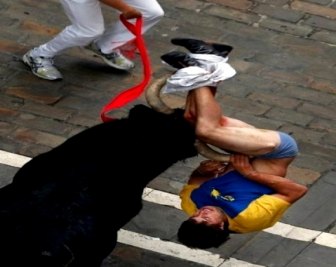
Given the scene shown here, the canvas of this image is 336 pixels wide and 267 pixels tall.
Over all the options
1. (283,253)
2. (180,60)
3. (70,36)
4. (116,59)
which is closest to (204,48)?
(180,60)

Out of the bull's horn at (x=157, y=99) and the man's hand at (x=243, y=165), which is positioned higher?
the bull's horn at (x=157, y=99)

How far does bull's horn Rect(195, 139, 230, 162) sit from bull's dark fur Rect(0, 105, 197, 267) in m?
0.07

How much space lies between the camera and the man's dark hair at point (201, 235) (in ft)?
24.6

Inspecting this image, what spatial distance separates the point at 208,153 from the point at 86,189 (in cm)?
86

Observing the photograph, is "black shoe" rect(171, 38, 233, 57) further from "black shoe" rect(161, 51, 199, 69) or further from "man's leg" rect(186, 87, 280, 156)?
"man's leg" rect(186, 87, 280, 156)

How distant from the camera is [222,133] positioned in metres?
7.59

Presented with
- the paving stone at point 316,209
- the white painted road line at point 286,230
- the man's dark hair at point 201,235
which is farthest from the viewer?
the paving stone at point 316,209

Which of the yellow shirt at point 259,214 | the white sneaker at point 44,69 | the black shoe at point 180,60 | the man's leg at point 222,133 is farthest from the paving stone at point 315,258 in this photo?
the white sneaker at point 44,69

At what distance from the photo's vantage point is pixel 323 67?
11.2 metres

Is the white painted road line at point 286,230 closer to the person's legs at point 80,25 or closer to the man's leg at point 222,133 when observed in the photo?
the man's leg at point 222,133

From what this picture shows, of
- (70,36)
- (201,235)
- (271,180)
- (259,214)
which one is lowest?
(70,36)

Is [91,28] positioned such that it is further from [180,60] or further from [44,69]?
[180,60]

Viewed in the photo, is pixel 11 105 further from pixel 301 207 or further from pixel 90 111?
pixel 301 207

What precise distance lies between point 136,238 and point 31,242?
1701 millimetres
